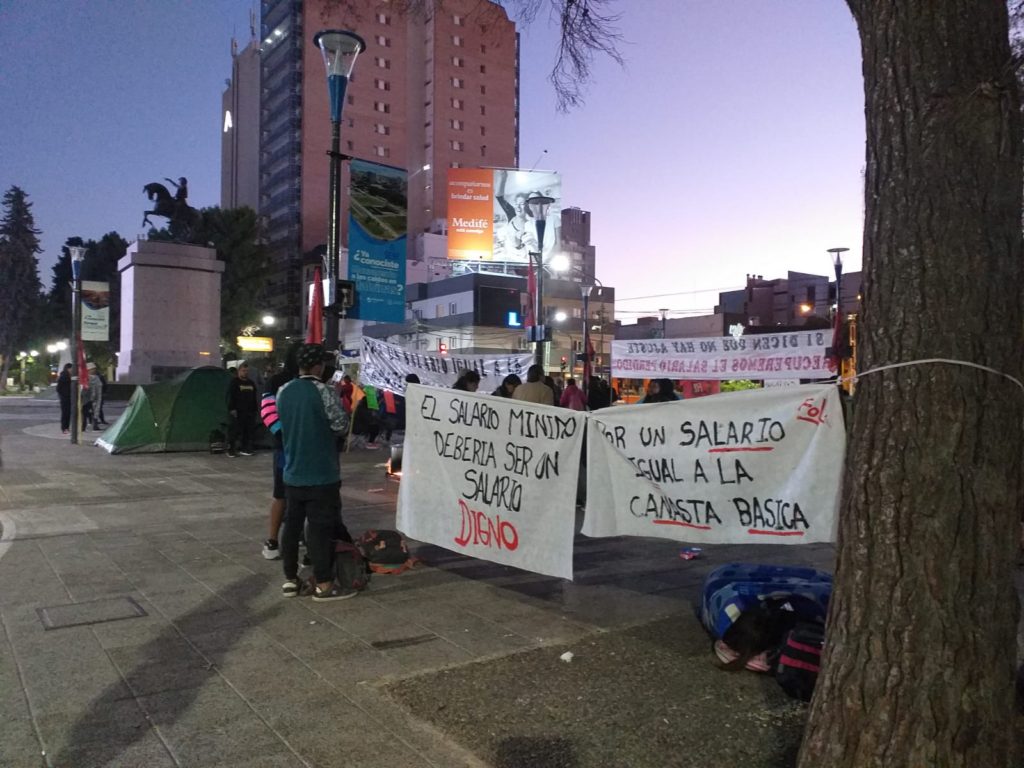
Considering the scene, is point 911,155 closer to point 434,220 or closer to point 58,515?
point 58,515

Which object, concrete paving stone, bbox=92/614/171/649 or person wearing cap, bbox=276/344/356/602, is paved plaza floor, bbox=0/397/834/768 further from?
person wearing cap, bbox=276/344/356/602

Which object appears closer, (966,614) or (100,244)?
(966,614)

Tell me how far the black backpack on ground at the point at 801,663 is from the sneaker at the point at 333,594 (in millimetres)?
3122

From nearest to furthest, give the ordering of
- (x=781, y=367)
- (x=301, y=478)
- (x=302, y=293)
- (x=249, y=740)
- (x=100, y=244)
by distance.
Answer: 1. (x=249, y=740)
2. (x=301, y=478)
3. (x=781, y=367)
4. (x=100, y=244)
5. (x=302, y=293)

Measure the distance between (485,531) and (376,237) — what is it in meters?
6.68

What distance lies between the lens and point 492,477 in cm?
550

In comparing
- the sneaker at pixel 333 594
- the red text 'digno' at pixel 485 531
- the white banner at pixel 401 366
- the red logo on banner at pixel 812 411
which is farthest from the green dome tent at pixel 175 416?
the red logo on banner at pixel 812 411

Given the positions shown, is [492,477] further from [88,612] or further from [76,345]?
[76,345]

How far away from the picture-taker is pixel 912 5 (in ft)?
9.29

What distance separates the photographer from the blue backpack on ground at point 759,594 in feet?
14.5

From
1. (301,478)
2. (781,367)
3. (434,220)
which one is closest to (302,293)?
(434,220)

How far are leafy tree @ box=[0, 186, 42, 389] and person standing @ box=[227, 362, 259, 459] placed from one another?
66461mm

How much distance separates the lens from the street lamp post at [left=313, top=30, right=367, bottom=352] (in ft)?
33.6

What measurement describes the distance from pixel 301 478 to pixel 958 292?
4.26 m
